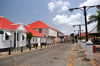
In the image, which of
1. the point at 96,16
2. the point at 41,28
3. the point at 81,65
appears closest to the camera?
the point at 81,65

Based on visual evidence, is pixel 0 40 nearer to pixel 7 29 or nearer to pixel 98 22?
pixel 7 29

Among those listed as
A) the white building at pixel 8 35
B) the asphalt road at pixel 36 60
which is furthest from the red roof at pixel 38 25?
the asphalt road at pixel 36 60

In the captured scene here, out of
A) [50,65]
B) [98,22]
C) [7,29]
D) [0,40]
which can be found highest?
[98,22]

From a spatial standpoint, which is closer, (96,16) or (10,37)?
(10,37)

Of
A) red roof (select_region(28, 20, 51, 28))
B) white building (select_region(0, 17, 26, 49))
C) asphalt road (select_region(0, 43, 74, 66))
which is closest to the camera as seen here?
asphalt road (select_region(0, 43, 74, 66))

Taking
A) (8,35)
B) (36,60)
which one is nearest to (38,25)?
(8,35)

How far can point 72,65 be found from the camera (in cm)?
679

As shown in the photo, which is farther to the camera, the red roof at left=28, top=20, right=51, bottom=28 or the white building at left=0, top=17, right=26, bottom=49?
the red roof at left=28, top=20, right=51, bottom=28

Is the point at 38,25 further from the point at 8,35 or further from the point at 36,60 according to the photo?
the point at 36,60

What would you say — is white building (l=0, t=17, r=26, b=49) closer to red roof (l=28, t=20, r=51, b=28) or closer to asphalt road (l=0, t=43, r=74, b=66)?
asphalt road (l=0, t=43, r=74, b=66)

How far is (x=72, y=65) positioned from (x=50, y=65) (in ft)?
4.82

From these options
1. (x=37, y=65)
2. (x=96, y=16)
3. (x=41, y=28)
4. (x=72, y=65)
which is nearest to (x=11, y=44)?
(x=37, y=65)

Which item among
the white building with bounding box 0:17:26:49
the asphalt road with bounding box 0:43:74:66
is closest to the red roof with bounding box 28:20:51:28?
the white building with bounding box 0:17:26:49

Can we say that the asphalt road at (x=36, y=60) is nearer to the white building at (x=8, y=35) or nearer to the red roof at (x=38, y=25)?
the white building at (x=8, y=35)
